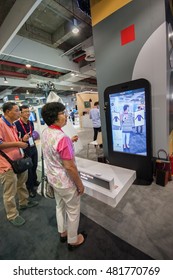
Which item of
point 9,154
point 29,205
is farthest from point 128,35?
point 29,205

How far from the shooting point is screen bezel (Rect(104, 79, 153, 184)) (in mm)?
2312

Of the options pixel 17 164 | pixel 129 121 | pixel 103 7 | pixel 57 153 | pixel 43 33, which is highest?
pixel 43 33

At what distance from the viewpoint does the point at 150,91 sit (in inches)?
90.7

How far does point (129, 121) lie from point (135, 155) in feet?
2.18

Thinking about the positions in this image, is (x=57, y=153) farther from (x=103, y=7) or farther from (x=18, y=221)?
(x=103, y=7)

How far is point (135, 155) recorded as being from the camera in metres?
2.68

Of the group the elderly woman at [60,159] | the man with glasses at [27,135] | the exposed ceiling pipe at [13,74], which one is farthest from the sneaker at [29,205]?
the exposed ceiling pipe at [13,74]

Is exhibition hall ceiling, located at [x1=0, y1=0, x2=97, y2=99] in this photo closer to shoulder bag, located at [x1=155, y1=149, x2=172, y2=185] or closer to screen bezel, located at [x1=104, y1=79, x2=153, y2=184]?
screen bezel, located at [x1=104, y1=79, x2=153, y2=184]

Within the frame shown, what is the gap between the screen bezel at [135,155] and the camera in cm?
231

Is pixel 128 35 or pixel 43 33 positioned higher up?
pixel 43 33
